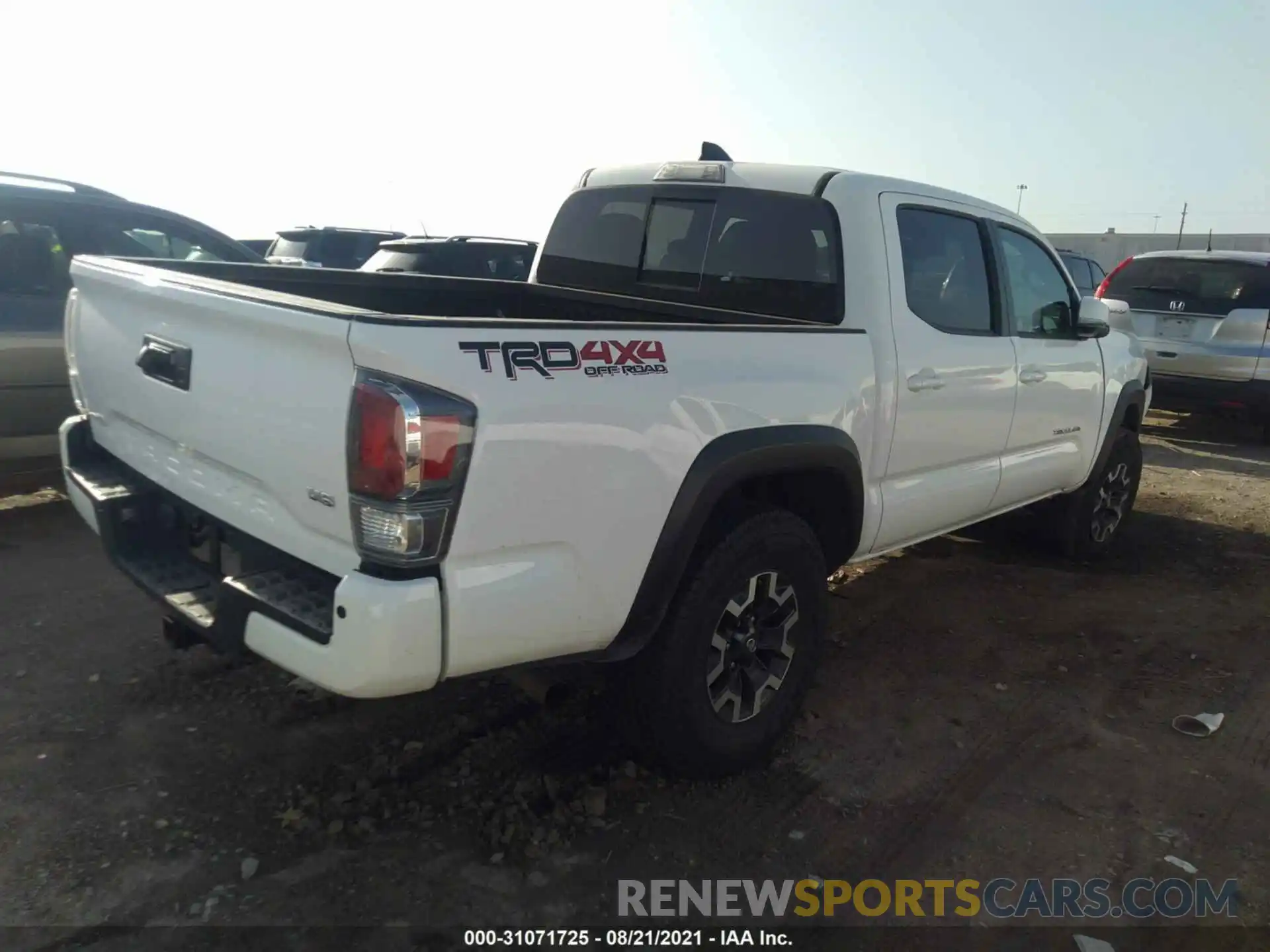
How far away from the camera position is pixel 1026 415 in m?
→ 4.52

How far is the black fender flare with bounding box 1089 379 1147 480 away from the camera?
544 centimetres

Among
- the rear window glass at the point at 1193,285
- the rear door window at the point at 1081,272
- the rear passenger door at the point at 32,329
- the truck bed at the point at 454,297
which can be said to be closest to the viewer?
the truck bed at the point at 454,297

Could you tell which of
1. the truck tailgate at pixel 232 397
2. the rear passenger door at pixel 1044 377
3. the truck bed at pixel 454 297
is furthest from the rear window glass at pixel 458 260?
the truck tailgate at pixel 232 397

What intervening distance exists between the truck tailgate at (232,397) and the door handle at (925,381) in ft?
7.24

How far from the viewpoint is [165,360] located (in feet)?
9.09

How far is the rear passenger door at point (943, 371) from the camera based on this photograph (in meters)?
3.70

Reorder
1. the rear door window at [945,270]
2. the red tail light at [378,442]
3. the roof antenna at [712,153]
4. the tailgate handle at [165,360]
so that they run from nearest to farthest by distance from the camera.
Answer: the red tail light at [378,442]
the tailgate handle at [165,360]
the rear door window at [945,270]
the roof antenna at [712,153]

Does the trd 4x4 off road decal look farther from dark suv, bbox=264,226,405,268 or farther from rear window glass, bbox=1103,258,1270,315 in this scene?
dark suv, bbox=264,226,405,268

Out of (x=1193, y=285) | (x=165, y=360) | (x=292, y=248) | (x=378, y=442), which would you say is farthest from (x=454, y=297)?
(x=292, y=248)

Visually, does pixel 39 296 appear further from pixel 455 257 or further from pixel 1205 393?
pixel 1205 393

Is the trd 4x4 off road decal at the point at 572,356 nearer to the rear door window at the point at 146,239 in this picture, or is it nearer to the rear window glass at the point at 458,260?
the rear door window at the point at 146,239

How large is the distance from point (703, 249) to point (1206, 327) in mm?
7140

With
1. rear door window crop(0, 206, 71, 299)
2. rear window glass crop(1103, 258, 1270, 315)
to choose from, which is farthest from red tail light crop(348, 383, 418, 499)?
rear window glass crop(1103, 258, 1270, 315)

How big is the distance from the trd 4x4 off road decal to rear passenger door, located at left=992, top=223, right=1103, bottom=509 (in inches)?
97.7
